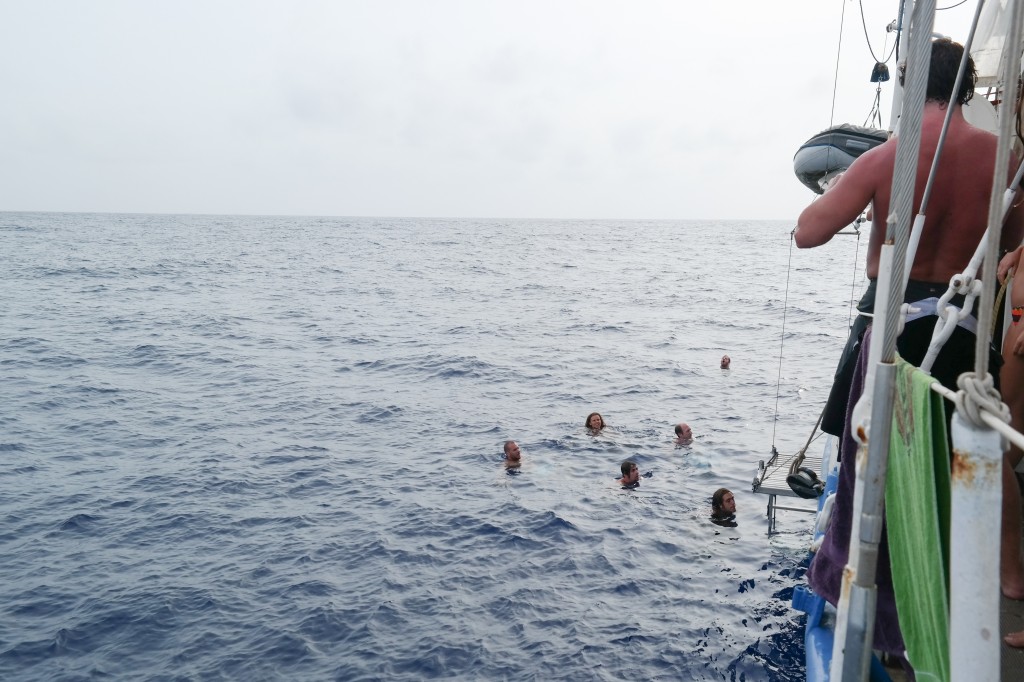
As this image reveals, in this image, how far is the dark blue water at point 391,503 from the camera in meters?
9.21

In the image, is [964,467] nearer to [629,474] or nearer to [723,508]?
[723,508]

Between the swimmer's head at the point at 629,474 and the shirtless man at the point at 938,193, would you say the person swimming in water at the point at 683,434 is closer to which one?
the swimmer's head at the point at 629,474

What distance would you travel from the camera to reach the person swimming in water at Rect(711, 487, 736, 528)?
1295 centimetres

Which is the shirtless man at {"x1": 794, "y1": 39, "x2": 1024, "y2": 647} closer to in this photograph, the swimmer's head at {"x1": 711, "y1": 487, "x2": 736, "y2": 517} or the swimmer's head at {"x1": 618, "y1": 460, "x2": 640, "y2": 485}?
the swimmer's head at {"x1": 711, "y1": 487, "x2": 736, "y2": 517}

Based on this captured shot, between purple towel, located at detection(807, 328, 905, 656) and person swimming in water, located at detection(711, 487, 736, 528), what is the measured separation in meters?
9.70

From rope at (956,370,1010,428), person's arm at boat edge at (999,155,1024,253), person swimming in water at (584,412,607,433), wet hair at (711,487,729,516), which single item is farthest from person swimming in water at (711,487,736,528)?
rope at (956,370,1010,428)

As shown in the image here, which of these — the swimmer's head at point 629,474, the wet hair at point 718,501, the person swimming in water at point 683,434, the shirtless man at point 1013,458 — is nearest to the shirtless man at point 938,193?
the shirtless man at point 1013,458

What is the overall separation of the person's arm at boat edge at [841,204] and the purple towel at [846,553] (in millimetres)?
545

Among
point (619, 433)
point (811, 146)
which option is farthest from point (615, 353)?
point (811, 146)

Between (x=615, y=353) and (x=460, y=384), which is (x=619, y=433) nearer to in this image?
(x=460, y=384)

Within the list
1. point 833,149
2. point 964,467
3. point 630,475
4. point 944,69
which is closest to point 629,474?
point 630,475

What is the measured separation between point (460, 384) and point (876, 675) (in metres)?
20.7

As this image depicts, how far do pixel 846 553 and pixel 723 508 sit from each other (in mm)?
9902

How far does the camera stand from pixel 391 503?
13.8 meters
